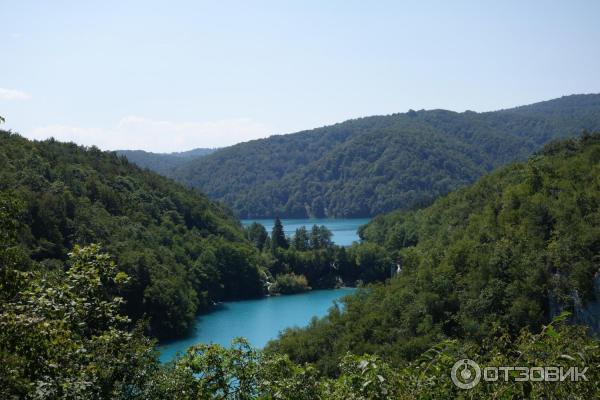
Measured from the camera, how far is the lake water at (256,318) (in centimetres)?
4856

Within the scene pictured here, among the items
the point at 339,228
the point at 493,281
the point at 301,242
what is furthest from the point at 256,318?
the point at 339,228

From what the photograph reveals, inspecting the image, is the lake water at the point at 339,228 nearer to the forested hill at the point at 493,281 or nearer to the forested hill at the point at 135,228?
the forested hill at the point at 135,228

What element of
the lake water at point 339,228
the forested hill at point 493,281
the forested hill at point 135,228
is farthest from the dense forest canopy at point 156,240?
the lake water at point 339,228

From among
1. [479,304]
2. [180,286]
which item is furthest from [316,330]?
[180,286]

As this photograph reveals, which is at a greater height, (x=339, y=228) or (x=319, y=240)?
(x=319, y=240)

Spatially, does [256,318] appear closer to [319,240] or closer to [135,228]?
[135,228]

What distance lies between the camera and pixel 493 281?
111 ft

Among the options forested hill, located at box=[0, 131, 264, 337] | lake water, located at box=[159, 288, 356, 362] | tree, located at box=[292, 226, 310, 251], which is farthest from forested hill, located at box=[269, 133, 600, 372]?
tree, located at box=[292, 226, 310, 251]

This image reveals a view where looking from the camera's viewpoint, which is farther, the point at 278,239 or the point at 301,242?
the point at 301,242

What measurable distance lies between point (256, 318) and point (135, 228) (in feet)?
62.8

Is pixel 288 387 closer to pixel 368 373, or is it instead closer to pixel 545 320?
pixel 368 373

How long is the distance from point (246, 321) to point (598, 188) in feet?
112

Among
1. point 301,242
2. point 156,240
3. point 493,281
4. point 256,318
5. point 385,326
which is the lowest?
point 256,318

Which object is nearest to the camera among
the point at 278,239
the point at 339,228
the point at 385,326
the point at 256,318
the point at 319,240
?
the point at 385,326
